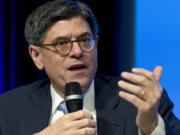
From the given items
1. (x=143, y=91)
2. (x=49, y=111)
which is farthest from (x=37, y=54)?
(x=143, y=91)

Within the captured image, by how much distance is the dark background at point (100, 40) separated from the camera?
2.86m

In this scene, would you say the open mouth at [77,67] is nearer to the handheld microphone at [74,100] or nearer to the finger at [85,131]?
the handheld microphone at [74,100]

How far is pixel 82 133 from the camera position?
1355 millimetres

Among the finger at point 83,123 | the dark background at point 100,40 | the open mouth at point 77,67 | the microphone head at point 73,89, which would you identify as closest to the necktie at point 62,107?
the open mouth at point 77,67

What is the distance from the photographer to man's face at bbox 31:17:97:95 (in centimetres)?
189

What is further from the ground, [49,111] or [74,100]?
[74,100]

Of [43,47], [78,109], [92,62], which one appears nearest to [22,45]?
[43,47]

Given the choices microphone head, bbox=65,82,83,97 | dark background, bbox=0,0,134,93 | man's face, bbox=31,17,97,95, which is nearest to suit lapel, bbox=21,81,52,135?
man's face, bbox=31,17,97,95

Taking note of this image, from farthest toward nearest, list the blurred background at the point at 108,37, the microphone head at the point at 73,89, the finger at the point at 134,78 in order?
the blurred background at the point at 108,37, the microphone head at the point at 73,89, the finger at the point at 134,78

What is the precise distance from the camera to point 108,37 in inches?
113

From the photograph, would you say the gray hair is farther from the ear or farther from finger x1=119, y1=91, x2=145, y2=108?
finger x1=119, y1=91, x2=145, y2=108

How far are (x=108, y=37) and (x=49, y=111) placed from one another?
1103 millimetres

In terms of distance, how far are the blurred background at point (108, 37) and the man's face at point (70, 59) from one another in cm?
83

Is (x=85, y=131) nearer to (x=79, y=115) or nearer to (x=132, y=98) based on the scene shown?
(x=79, y=115)
